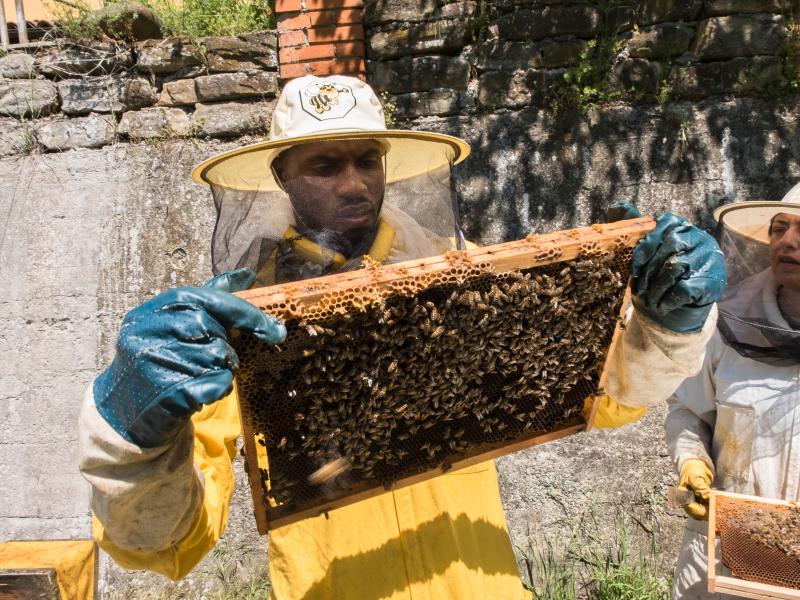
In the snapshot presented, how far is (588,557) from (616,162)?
261cm

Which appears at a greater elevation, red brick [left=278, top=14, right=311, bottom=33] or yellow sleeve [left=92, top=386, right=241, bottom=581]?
red brick [left=278, top=14, right=311, bottom=33]

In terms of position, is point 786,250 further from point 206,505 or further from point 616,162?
point 206,505

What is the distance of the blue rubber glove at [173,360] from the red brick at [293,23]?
3.27 meters

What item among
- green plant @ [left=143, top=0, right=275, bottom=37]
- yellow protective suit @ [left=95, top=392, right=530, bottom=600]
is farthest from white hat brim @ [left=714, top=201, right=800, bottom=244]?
green plant @ [left=143, top=0, right=275, bottom=37]

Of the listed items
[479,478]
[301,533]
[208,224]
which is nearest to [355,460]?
[301,533]

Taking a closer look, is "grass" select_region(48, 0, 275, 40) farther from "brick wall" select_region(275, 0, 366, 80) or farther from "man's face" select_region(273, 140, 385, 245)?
"man's face" select_region(273, 140, 385, 245)

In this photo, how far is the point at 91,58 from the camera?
406 cm

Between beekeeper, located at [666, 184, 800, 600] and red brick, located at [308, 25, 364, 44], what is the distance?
2599mm

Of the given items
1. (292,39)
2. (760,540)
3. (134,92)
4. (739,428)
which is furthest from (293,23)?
→ (760,540)

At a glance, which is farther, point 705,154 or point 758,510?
point 705,154

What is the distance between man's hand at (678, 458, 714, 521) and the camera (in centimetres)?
249

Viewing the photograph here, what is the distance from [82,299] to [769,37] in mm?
4815

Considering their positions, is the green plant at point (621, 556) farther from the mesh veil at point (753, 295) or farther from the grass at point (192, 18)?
the grass at point (192, 18)

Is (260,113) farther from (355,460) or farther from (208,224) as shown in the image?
(355,460)
